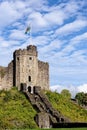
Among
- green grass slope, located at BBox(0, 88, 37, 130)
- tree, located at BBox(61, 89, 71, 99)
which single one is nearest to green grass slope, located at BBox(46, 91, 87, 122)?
green grass slope, located at BBox(0, 88, 37, 130)

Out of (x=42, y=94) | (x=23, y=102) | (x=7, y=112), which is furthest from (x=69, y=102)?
(x=7, y=112)

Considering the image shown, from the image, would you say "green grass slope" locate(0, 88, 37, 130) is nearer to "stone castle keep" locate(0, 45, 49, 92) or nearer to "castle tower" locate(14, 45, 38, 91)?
"stone castle keep" locate(0, 45, 49, 92)

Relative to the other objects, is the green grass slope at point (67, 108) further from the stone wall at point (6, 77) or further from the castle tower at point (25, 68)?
the stone wall at point (6, 77)

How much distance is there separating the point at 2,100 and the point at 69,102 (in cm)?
1213

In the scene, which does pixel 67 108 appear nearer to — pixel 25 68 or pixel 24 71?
pixel 24 71

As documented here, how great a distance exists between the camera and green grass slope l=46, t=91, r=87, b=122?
207 ft

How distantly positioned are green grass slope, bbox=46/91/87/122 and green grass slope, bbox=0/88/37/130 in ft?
17.4

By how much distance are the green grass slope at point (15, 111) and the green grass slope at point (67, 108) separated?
5317 millimetres

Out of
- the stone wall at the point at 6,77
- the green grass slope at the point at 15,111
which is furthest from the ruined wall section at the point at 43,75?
the green grass slope at the point at 15,111

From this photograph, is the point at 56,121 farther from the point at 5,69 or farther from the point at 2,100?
the point at 5,69

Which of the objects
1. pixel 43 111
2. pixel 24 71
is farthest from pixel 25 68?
pixel 43 111

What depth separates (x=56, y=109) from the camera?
6331 cm

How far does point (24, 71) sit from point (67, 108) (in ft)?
37.6

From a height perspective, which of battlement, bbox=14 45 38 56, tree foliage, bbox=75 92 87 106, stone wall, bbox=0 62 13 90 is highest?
battlement, bbox=14 45 38 56
